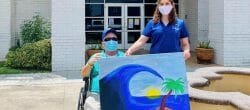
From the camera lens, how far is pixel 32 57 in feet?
48.0

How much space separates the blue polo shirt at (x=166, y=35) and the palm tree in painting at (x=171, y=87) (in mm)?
1175

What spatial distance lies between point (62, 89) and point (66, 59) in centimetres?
384

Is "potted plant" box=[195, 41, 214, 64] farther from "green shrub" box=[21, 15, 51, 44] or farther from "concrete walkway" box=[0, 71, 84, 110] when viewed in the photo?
"green shrub" box=[21, 15, 51, 44]

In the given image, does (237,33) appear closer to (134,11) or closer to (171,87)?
(134,11)

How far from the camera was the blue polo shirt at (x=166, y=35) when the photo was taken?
530 centimetres

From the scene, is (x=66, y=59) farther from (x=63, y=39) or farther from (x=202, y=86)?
(x=202, y=86)

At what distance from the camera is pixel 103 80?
165 inches

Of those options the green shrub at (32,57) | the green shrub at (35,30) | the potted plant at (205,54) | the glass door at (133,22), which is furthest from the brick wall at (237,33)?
the glass door at (133,22)

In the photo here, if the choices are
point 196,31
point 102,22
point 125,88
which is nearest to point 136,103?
point 125,88

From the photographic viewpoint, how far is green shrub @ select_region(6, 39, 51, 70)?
14.7m

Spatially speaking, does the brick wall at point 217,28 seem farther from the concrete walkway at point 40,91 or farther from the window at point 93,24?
the window at point 93,24

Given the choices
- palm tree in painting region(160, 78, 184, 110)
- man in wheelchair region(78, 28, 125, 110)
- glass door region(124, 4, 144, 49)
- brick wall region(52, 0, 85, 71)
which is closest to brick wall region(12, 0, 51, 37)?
brick wall region(52, 0, 85, 71)

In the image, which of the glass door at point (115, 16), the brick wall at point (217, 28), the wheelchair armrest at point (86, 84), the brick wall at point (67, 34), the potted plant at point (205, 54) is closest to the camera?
the wheelchair armrest at point (86, 84)

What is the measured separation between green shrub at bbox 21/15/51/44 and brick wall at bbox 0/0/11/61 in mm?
644
